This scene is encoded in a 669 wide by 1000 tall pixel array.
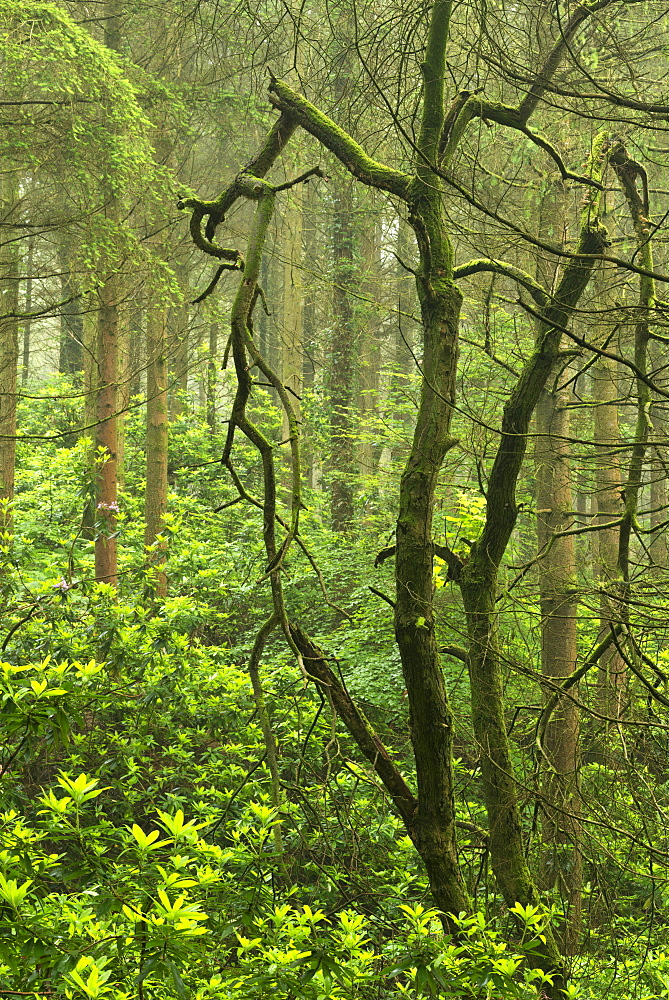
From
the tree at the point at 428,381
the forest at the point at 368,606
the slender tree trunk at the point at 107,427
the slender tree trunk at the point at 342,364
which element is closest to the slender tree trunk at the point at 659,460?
the forest at the point at 368,606

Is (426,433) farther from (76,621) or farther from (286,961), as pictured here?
(76,621)

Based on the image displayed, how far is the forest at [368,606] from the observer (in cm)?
271

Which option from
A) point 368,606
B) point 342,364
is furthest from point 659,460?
point 342,364

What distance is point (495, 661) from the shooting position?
4637mm

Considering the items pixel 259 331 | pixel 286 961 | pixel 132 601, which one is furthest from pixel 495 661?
pixel 259 331

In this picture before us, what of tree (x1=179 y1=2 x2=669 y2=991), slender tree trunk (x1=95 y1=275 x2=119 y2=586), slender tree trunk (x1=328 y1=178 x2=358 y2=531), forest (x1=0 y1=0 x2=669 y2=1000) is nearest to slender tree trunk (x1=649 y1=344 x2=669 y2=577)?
forest (x1=0 y1=0 x2=669 y2=1000)

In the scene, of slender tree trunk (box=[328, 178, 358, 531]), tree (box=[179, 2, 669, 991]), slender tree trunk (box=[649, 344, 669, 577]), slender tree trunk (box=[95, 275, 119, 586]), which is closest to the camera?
slender tree trunk (box=[649, 344, 669, 577])

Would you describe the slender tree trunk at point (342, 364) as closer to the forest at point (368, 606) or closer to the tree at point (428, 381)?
the forest at point (368, 606)

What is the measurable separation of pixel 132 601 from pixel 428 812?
3574 millimetres

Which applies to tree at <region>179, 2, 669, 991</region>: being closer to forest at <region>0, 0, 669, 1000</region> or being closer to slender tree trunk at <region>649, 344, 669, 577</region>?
forest at <region>0, 0, 669, 1000</region>

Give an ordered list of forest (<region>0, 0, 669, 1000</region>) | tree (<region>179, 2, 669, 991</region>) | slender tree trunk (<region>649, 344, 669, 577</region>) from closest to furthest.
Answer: forest (<region>0, 0, 669, 1000</region>) < slender tree trunk (<region>649, 344, 669, 577</region>) < tree (<region>179, 2, 669, 991</region>)

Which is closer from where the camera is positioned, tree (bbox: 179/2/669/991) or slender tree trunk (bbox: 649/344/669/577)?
slender tree trunk (bbox: 649/344/669/577)

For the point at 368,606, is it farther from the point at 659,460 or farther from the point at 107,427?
the point at 659,460

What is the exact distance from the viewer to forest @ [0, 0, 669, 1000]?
106 inches
